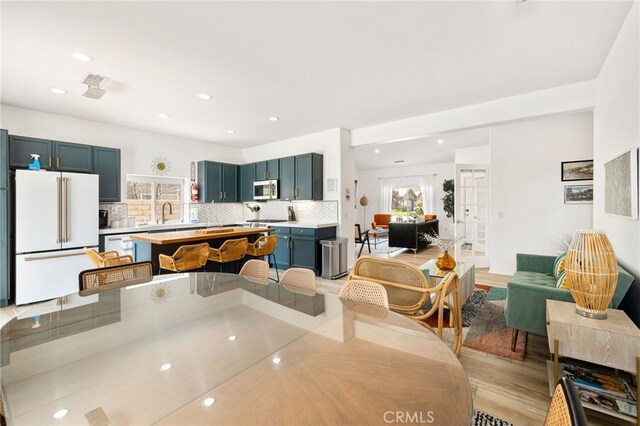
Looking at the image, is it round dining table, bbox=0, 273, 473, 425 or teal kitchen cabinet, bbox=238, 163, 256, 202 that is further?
teal kitchen cabinet, bbox=238, 163, 256, 202

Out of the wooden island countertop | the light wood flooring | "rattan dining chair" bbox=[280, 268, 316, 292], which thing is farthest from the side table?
the wooden island countertop

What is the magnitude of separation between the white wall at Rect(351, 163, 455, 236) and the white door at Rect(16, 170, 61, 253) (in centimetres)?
938

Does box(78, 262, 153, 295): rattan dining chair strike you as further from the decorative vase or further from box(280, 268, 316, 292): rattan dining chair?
the decorative vase

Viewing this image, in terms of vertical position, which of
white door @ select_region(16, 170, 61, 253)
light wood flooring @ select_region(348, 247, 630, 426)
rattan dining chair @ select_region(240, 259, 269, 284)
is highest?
white door @ select_region(16, 170, 61, 253)

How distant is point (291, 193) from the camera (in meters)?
5.59

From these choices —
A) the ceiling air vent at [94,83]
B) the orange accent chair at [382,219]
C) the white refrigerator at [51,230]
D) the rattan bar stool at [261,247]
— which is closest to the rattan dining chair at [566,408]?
the rattan bar stool at [261,247]

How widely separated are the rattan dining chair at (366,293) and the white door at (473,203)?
465 centimetres

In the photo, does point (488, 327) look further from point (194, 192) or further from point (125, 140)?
point (125, 140)

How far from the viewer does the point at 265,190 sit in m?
6.03

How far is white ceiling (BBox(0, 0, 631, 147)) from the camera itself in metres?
2.09

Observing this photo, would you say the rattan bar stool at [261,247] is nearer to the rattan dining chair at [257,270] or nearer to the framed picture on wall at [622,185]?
the rattan dining chair at [257,270]

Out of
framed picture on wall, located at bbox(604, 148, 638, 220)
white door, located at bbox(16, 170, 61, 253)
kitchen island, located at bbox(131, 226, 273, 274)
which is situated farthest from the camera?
white door, located at bbox(16, 170, 61, 253)

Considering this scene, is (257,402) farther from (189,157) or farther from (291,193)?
(189,157)

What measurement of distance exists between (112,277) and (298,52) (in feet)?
8.16
